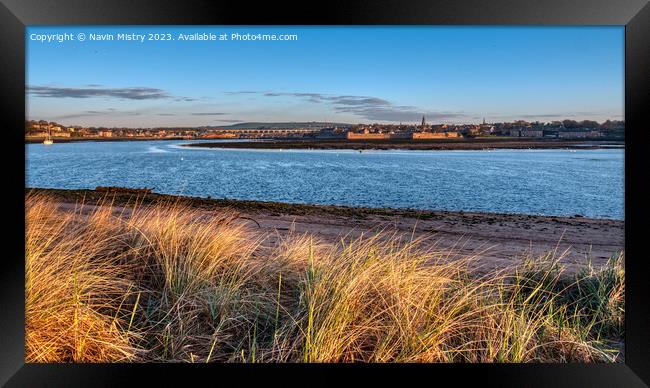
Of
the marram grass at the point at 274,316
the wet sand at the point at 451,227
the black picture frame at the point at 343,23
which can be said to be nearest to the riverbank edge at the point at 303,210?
the wet sand at the point at 451,227

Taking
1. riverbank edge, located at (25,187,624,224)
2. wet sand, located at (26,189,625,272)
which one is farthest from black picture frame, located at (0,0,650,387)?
riverbank edge, located at (25,187,624,224)

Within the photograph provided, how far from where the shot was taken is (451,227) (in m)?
10.5

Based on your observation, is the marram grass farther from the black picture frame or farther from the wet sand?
the wet sand

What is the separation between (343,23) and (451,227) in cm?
833

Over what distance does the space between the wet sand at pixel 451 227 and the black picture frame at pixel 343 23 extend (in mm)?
4159

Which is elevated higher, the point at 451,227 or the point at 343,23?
the point at 343,23

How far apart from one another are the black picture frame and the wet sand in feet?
13.6

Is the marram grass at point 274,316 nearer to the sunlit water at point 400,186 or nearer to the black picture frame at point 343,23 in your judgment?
the black picture frame at point 343,23

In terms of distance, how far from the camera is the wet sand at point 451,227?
8.23 m

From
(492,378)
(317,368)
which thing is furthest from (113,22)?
(492,378)

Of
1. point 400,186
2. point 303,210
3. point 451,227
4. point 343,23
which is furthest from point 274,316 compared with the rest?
point 400,186

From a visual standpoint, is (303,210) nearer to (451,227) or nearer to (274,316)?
(451,227)

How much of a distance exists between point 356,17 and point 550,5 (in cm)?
103

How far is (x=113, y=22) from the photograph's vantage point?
109 inches
